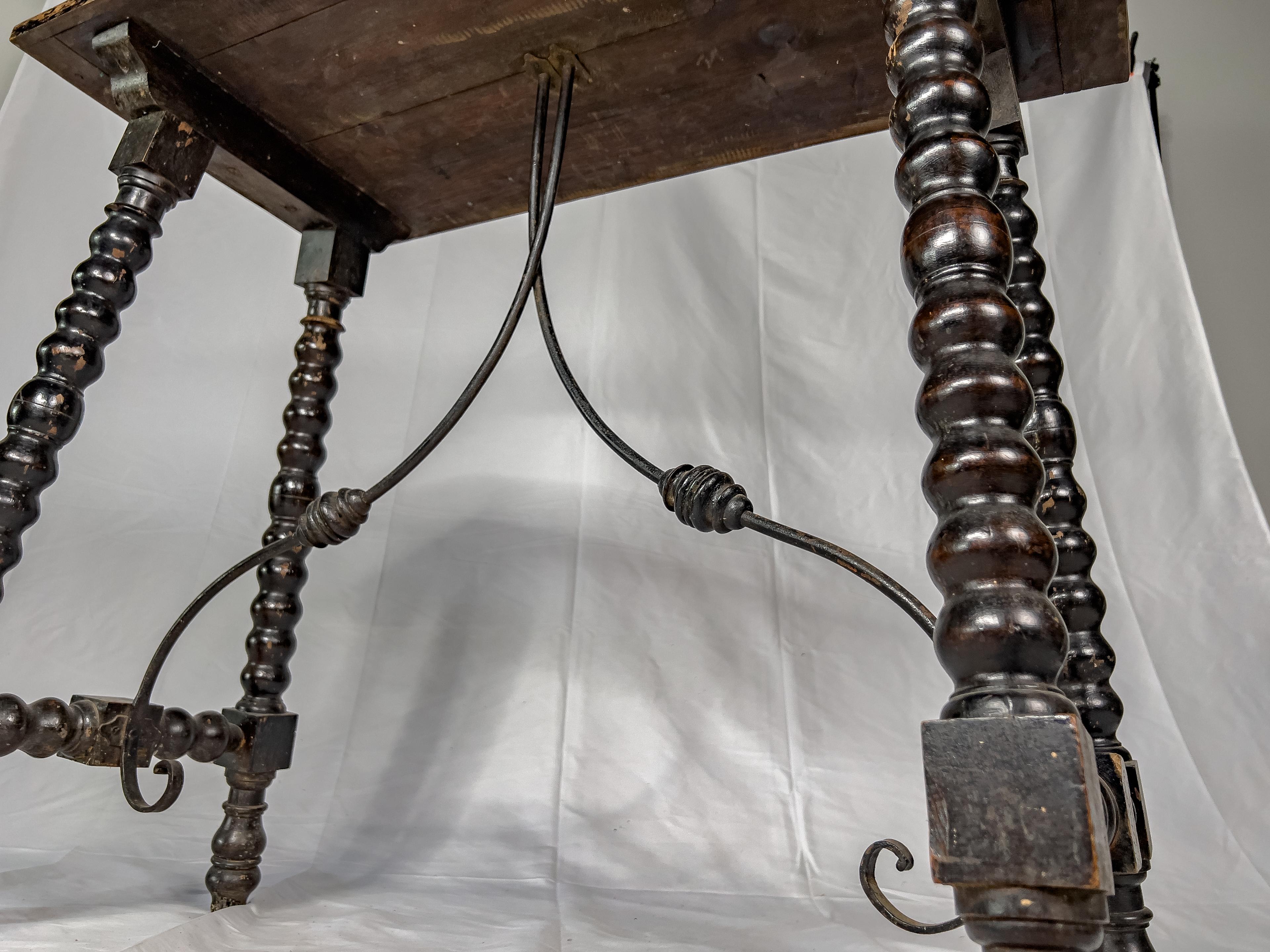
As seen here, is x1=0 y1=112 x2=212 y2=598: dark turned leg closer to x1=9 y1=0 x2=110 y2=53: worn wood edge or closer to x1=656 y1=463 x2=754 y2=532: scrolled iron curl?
x1=9 y1=0 x2=110 y2=53: worn wood edge

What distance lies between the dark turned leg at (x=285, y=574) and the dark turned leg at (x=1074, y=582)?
2.93ft

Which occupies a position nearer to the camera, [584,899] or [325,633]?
[584,899]

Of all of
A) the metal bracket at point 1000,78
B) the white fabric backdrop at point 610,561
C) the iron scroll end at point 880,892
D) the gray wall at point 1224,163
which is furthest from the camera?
the gray wall at point 1224,163

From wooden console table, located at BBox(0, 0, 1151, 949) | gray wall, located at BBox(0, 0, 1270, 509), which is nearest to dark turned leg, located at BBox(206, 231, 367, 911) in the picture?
wooden console table, located at BBox(0, 0, 1151, 949)

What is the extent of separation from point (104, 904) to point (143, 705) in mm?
289

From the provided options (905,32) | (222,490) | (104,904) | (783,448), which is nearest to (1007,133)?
(905,32)

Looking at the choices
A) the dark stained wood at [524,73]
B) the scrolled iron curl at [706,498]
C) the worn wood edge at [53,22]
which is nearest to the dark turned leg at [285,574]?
the dark stained wood at [524,73]

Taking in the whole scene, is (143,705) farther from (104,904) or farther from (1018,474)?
(1018,474)

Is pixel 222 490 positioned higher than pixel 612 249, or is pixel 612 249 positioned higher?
pixel 612 249

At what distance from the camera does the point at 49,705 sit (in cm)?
92

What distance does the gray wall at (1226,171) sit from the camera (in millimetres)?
1659

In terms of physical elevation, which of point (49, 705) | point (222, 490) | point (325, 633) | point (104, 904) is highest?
point (222, 490)

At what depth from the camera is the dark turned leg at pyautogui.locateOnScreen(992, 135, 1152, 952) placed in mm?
738

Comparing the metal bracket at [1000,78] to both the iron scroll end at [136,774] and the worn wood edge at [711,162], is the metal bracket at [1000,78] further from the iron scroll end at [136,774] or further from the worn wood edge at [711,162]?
the iron scroll end at [136,774]
